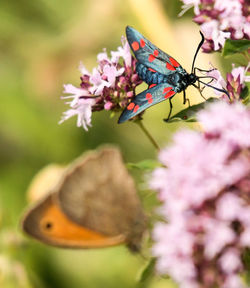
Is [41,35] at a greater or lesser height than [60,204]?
greater

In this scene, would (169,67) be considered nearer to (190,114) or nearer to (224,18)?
(190,114)

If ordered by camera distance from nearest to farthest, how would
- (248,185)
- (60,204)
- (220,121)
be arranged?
(248,185) < (220,121) < (60,204)

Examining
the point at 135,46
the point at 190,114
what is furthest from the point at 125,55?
the point at 190,114

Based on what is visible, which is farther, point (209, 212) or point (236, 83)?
point (236, 83)

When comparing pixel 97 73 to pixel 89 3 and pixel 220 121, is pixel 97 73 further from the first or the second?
pixel 89 3

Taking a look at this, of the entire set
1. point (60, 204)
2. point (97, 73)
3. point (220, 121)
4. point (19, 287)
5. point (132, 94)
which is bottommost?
point (19, 287)

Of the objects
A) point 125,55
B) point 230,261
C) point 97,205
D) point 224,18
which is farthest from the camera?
point 97,205

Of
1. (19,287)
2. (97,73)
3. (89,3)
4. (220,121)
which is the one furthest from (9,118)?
(220,121)
